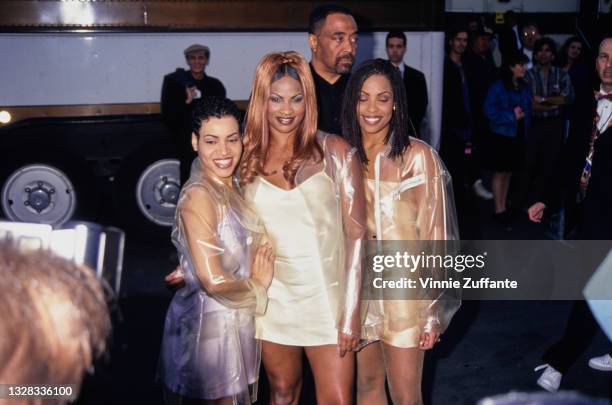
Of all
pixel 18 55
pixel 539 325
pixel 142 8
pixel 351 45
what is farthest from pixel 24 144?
pixel 539 325

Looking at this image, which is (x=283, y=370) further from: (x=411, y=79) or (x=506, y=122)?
(x=506, y=122)

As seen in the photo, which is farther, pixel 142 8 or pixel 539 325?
pixel 142 8

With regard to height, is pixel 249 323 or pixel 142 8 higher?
pixel 142 8

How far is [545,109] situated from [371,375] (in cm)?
613

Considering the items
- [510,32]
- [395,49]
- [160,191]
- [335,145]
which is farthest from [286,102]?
[510,32]

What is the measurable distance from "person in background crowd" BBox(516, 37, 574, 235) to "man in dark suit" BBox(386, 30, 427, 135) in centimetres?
216

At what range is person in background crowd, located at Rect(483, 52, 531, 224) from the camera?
328 inches

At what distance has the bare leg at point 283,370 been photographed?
336 cm

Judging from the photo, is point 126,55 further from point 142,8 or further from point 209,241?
point 209,241

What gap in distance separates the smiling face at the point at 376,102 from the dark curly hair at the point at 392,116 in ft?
0.06

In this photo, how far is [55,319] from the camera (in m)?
1.48

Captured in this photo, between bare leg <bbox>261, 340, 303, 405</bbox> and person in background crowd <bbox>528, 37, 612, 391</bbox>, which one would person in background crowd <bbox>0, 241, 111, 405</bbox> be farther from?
person in background crowd <bbox>528, 37, 612, 391</bbox>

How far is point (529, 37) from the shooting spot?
10062mm

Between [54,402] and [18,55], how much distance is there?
233 inches
